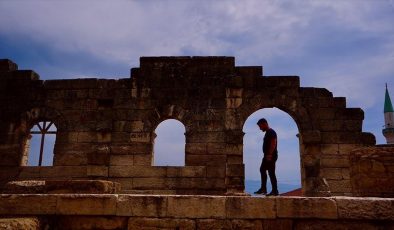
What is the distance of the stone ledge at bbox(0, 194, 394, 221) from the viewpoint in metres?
4.77

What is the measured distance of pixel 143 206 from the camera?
16.7ft

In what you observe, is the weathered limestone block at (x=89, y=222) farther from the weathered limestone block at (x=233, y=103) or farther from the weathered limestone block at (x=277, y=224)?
the weathered limestone block at (x=233, y=103)

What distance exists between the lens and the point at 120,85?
12.4 metres

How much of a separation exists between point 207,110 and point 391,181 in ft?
21.0

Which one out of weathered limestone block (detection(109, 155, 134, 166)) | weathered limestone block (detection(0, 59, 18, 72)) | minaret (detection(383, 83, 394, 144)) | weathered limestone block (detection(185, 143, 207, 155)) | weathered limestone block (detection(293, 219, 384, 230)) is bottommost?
weathered limestone block (detection(293, 219, 384, 230))

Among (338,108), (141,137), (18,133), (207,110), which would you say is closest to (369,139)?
(338,108)

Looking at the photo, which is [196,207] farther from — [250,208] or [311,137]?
[311,137]

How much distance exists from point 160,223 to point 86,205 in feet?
3.51

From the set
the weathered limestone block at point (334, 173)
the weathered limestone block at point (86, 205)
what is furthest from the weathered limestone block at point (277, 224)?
the weathered limestone block at point (334, 173)

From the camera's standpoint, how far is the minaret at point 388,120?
42562 millimetres

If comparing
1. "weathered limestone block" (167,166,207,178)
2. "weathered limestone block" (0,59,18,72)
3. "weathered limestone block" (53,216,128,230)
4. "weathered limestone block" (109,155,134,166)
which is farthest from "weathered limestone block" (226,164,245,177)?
"weathered limestone block" (0,59,18,72)

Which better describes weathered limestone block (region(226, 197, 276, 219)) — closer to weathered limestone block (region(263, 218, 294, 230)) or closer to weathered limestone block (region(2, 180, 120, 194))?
weathered limestone block (region(263, 218, 294, 230))

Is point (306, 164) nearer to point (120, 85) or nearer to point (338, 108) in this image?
point (338, 108)

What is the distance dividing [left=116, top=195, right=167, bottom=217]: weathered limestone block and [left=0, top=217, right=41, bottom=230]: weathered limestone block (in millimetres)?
1087
